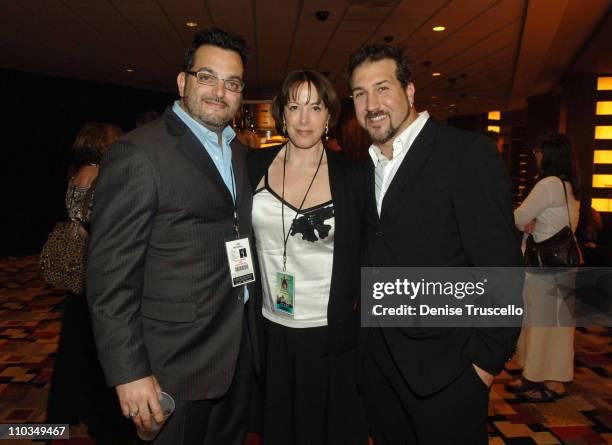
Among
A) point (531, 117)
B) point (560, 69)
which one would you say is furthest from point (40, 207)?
point (531, 117)

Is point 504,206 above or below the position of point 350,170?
below

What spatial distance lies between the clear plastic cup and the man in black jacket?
30.1 inches

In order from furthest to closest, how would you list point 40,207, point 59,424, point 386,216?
point 40,207 → point 59,424 → point 386,216

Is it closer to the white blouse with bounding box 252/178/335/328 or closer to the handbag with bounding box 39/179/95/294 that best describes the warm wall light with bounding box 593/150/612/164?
the white blouse with bounding box 252/178/335/328

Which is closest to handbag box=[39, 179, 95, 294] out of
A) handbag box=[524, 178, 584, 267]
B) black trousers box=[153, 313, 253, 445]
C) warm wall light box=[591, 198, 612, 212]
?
black trousers box=[153, 313, 253, 445]

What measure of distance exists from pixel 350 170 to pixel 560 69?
9.72 meters

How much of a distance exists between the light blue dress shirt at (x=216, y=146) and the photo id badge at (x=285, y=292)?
186 millimetres

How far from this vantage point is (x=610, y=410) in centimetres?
318

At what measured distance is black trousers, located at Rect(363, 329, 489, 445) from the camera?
1.58 metres

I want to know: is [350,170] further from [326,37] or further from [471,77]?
[471,77]

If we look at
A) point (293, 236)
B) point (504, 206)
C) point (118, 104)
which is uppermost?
point (118, 104)

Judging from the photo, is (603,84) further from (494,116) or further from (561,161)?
(494,116)

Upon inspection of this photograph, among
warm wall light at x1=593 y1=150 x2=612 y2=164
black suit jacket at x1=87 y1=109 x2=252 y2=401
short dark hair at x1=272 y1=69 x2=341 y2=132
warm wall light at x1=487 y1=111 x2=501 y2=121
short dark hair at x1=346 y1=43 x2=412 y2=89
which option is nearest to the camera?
black suit jacket at x1=87 y1=109 x2=252 y2=401

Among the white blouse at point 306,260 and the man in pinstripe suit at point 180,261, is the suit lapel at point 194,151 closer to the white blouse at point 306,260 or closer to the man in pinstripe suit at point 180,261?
the man in pinstripe suit at point 180,261
